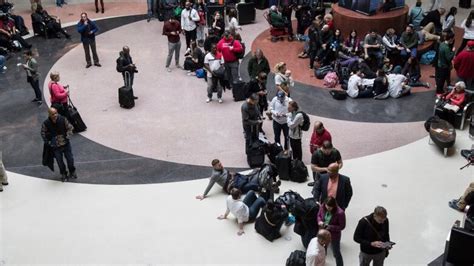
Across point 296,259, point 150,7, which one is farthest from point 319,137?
point 150,7

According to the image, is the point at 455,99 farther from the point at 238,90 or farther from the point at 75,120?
the point at 75,120

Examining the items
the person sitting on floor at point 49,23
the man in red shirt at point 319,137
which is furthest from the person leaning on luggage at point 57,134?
the person sitting on floor at point 49,23

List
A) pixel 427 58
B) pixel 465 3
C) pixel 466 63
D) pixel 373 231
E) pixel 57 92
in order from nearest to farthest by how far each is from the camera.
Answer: pixel 373 231 < pixel 57 92 < pixel 466 63 < pixel 427 58 < pixel 465 3

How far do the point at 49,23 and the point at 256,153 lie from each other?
34.0 feet

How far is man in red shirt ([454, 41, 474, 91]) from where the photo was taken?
12.9 m

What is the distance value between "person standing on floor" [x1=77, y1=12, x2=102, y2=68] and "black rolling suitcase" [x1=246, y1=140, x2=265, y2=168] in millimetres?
6889

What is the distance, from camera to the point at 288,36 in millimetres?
17922

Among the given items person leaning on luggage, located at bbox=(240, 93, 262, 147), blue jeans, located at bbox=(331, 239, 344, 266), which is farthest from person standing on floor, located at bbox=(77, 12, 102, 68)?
blue jeans, located at bbox=(331, 239, 344, 266)

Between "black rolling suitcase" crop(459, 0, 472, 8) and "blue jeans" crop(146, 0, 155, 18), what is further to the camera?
"black rolling suitcase" crop(459, 0, 472, 8)

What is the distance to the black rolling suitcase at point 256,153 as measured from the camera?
10859 mm

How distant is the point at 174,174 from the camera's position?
10953 mm

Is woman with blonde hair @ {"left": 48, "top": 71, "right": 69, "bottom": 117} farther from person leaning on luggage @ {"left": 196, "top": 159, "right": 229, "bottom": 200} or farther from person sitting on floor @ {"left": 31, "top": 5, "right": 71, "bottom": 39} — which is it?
person sitting on floor @ {"left": 31, "top": 5, "right": 71, "bottom": 39}

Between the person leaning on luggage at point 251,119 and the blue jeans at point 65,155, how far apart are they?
3112 millimetres

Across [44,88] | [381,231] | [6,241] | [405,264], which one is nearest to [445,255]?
[405,264]
